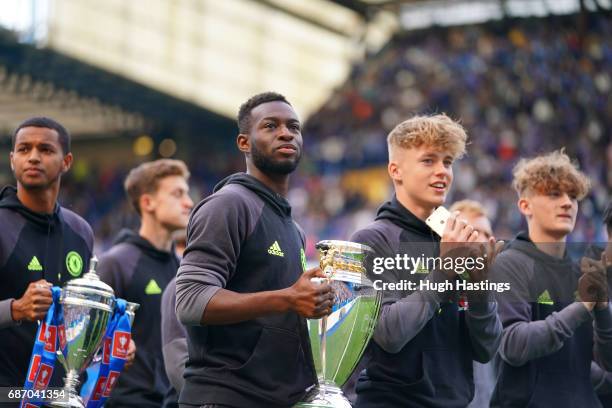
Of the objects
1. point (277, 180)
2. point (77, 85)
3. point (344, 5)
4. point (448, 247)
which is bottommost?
point (448, 247)

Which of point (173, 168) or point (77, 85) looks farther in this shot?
point (77, 85)

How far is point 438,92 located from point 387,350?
19522 millimetres

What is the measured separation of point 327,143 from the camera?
986 inches

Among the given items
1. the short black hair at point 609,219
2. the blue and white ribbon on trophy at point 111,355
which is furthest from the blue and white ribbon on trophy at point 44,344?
the short black hair at point 609,219

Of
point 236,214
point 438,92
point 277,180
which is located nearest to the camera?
point 236,214

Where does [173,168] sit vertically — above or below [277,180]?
above

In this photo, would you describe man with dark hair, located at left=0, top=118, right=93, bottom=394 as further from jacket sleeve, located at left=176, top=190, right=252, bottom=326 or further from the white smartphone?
the white smartphone

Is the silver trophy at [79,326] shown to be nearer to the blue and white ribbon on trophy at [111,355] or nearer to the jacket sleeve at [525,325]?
the blue and white ribbon on trophy at [111,355]

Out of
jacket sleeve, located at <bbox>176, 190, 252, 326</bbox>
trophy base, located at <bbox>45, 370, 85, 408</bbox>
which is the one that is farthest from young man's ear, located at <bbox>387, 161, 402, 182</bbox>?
trophy base, located at <bbox>45, 370, 85, 408</bbox>

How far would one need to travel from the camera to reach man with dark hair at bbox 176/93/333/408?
3906mm

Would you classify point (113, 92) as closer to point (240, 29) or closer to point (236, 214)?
point (240, 29)

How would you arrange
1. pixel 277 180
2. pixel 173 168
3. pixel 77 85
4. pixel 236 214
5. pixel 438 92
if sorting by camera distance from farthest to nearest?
pixel 77 85 < pixel 438 92 < pixel 173 168 < pixel 277 180 < pixel 236 214

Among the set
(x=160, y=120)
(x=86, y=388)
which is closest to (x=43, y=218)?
(x=86, y=388)

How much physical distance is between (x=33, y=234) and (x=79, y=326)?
656 millimetres
